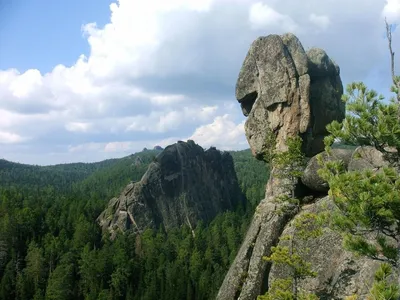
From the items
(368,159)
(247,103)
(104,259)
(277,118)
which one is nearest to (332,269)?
(368,159)

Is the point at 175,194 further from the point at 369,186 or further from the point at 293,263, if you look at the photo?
the point at 369,186

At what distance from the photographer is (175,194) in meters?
116

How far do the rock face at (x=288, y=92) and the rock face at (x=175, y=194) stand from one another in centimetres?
7950

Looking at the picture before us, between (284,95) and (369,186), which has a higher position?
(284,95)

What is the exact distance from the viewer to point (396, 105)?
12.4 meters

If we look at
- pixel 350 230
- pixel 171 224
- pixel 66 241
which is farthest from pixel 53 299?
pixel 350 230

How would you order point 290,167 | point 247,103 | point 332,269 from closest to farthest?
1. point 332,269
2. point 290,167
3. point 247,103

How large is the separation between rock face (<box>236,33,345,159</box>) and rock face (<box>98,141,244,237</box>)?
79496 millimetres

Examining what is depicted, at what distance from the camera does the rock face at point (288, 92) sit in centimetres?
3022

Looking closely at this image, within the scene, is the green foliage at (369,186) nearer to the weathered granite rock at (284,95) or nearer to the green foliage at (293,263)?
the green foliage at (293,263)

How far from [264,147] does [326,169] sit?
18556 mm

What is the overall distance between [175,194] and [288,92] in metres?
88.7

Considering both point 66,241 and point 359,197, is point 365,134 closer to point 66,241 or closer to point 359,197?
point 359,197

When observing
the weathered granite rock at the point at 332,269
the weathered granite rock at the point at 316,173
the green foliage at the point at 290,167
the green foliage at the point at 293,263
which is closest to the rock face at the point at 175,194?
the green foliage at the point at 290,167
